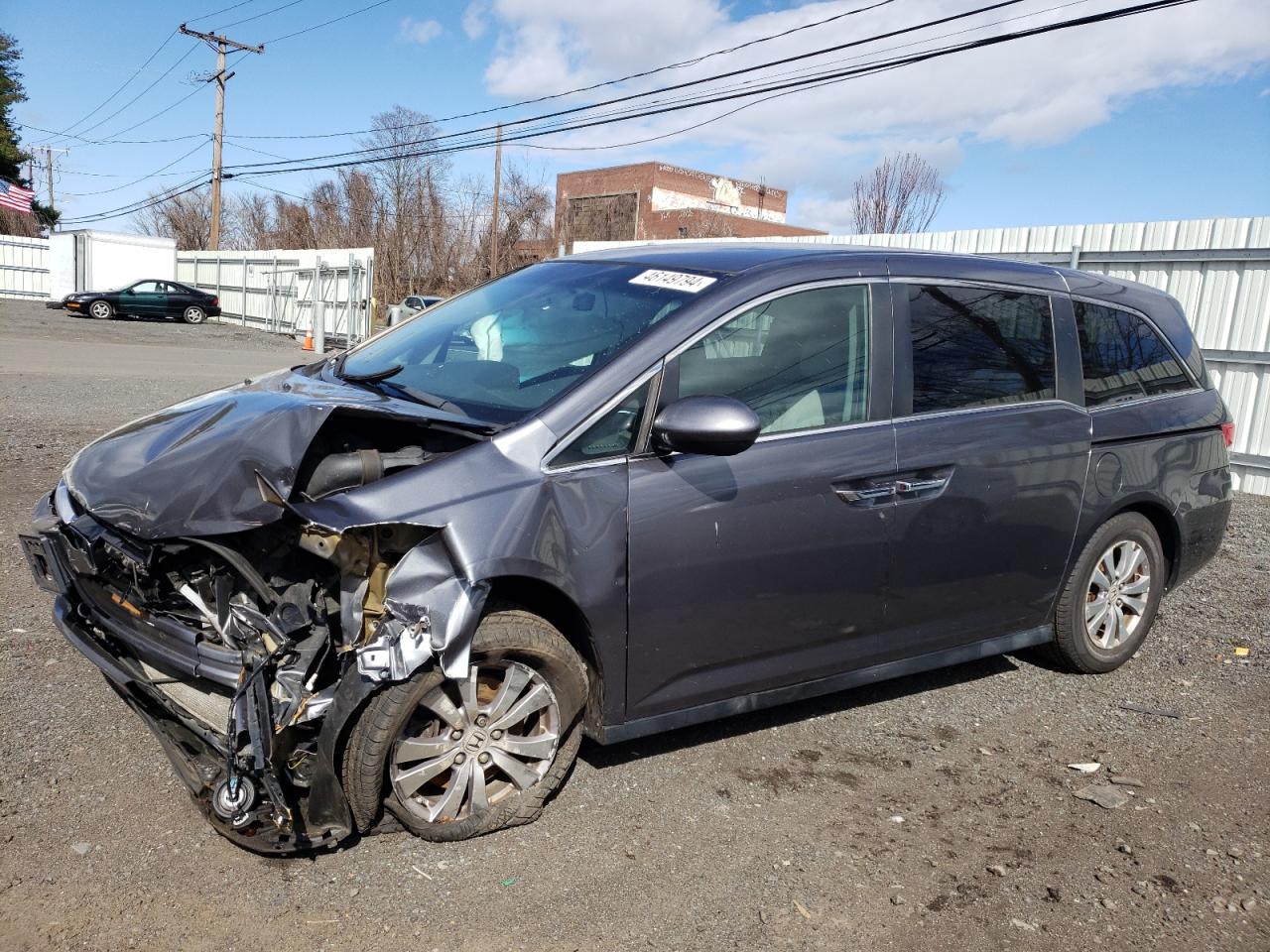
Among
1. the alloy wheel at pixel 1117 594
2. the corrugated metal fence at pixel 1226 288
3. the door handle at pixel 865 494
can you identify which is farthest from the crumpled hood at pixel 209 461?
the corrugated metal fence at pixel 1226 288

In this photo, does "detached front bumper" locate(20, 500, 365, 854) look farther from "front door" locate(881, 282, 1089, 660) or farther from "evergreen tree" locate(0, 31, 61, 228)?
"evergreen tree" locate(0, 31, 61, 228)

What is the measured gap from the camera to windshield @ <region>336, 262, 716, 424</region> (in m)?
3.46

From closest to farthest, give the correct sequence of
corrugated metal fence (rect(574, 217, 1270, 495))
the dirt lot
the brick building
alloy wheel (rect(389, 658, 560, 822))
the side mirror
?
the dirt lot, alloy wheel (rect(389, 658, 560, 822)), the side mirror, corrugated metal fence (rect(574, 217, 1270, 495)), the brick building

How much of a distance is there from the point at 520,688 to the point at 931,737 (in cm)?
198

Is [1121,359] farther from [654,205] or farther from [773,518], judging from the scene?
[654,205]

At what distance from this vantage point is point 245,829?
283cm

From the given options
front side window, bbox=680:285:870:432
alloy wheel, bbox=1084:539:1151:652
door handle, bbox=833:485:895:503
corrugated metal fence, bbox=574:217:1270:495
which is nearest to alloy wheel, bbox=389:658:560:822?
front side window, bbox=680:285:870:432

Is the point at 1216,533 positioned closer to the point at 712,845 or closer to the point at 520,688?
the point at 712,845

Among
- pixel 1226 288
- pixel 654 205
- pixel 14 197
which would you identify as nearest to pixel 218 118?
pixel 14 197

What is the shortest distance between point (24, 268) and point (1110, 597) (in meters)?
41.2

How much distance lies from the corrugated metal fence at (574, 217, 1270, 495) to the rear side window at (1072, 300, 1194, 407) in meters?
5.18

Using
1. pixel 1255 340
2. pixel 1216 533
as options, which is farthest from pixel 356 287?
pixel 1216 533

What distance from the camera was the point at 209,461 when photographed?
3092 millimetres

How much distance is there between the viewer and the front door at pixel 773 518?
3256 millimetres
